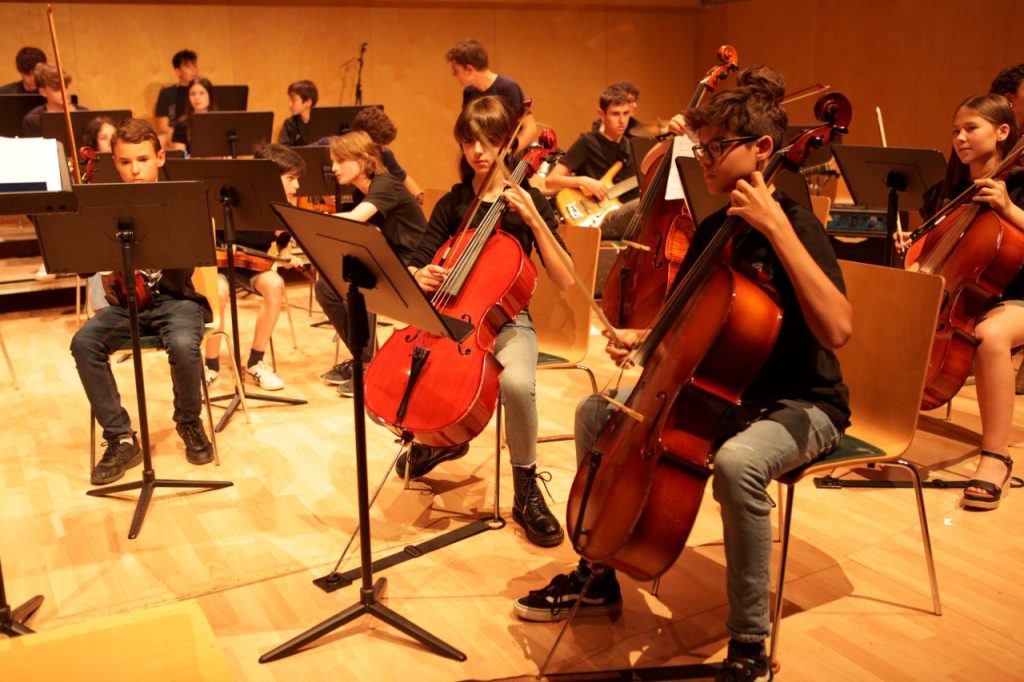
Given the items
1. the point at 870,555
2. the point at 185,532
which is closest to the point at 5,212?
the point at 185,532

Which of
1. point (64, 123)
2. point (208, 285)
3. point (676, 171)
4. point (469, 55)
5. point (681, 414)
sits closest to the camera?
point (681, 414)

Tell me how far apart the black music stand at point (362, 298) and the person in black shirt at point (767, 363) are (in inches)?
19.4

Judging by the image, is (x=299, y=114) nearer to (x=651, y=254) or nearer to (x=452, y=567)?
(x=651, y=254)

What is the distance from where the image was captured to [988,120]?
10.1ft

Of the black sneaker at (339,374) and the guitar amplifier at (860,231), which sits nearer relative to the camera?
the black sneaker at (339,374)

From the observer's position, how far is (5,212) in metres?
2.19

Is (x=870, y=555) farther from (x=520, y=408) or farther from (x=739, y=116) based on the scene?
(x=739, y=116)

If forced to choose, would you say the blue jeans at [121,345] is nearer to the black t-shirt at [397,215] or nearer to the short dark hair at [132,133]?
the short dark hair at [132,133]

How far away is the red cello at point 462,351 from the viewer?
98.7 inches

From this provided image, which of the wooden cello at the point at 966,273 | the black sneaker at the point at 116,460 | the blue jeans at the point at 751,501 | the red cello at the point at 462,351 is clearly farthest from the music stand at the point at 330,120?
the blue jeans at the point at 751,501

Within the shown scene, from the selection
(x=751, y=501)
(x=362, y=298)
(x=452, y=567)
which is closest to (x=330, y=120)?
(x=452, y=567)

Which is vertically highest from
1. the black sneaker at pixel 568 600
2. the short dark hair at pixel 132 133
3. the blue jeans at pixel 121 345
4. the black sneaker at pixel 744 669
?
the short dark hair at pixel 132 133

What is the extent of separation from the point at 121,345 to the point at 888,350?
2.64m

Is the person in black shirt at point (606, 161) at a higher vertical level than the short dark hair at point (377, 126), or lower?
lower
